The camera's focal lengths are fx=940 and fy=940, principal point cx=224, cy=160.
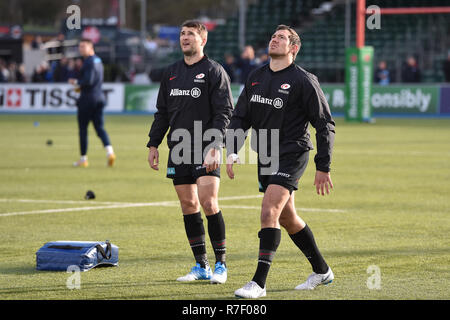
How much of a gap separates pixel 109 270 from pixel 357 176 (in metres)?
8.88

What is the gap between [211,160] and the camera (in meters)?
7.96

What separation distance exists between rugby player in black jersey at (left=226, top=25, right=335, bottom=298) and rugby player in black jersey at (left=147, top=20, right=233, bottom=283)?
14.9 inches

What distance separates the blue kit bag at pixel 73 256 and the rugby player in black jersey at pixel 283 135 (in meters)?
1.59

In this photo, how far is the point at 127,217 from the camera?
1198cm

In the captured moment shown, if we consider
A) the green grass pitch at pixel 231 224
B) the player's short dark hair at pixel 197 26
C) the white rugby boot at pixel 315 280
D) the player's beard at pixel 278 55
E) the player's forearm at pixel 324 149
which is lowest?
the green grass pitch at pixel 231 224

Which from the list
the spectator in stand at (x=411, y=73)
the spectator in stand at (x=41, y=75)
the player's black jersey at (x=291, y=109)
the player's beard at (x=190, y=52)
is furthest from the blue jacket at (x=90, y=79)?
the spectator in stand at (x=41, y=75)

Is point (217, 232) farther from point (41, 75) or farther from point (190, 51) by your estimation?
point (41, 75)

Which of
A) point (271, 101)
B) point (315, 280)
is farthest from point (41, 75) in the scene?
point (315, 280)

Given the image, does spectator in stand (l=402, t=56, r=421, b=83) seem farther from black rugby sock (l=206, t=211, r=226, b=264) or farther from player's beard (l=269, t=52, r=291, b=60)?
player's beard (l=269, t=52, r=291, b=60)

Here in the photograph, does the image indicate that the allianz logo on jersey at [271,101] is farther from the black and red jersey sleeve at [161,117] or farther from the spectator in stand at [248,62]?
the spectator in stand at [248,62]

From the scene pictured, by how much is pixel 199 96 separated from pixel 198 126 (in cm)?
26

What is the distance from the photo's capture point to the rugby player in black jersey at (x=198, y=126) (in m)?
8.04
